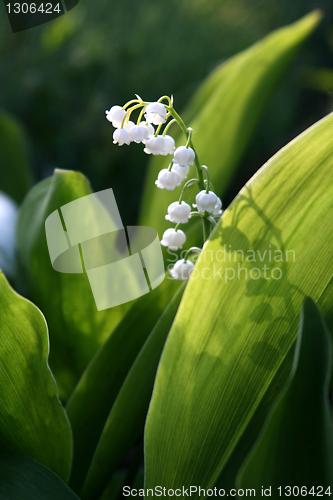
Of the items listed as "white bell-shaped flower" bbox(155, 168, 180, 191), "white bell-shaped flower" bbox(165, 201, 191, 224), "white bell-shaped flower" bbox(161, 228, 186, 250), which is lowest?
"white bell-shaped flower" bbox(161, 228, 186, 250)

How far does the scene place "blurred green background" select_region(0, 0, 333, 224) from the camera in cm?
125

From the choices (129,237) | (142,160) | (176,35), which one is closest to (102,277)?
(129,237)

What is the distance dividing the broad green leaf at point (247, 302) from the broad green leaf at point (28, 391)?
101mm

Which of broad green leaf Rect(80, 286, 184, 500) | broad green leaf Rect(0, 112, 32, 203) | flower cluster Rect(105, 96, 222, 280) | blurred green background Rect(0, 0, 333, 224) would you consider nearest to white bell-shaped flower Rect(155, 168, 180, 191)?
flower cluster Rect(105, 96, 222, 280)

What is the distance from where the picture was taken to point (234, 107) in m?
0.75

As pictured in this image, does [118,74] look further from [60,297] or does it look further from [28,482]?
[28,482]

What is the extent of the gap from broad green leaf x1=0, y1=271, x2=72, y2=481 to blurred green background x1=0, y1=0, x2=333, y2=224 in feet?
2.72

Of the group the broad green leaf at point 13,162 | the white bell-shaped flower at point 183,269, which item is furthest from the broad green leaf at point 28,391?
the broad green leaf at point 13,162

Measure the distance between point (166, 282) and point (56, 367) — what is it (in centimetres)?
22

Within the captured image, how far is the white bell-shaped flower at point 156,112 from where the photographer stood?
321 mm

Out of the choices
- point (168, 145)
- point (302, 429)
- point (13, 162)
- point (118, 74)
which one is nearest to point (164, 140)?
point (168, 145)

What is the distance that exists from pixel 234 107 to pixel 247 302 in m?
0.53

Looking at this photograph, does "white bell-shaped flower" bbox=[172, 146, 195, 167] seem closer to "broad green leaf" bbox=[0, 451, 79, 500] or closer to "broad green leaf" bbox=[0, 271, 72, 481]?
"broad green leaf" bbox=[0, 271, 72, 481]

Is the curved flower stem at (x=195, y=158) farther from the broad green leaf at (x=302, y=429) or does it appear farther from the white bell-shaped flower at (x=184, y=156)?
the broad green leaf at (x=302, y=429)
